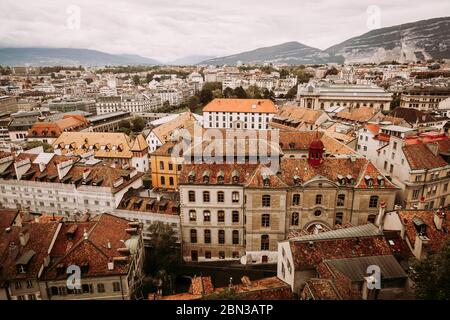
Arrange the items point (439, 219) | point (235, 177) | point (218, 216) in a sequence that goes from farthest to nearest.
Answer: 1. point (218, 216)
2. point (235, 177)
3. point (439, 219)

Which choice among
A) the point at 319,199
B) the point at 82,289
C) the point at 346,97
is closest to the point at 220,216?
the point at 319,199

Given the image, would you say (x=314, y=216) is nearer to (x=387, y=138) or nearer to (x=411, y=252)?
(x=411, y=252)

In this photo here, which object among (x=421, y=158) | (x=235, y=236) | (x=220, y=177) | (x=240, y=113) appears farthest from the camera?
(x=240, y=113)

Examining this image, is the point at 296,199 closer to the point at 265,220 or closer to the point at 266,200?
the point at 266,200

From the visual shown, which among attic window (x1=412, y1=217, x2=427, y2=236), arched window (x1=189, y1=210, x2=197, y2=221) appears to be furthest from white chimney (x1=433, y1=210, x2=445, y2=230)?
arched window (x1=189, y1=210, x2=197, y2=221)

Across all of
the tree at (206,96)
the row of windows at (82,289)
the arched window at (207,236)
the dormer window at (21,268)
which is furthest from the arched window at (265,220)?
the tree at (206,96)

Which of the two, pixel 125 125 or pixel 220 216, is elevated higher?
pixel 125 125

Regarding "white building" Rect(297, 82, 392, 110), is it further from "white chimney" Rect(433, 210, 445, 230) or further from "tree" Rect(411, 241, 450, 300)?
"tree" Rect(411, 241, 450, 300)

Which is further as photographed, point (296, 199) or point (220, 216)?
point (220, 216)
